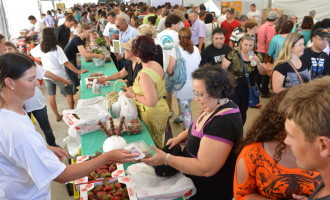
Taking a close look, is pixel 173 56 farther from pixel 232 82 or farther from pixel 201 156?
pixel 201 156

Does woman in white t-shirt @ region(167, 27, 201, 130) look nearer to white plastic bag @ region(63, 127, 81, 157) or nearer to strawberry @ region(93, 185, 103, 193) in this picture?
white plastic bag @ region(63, 127, 81, 157)

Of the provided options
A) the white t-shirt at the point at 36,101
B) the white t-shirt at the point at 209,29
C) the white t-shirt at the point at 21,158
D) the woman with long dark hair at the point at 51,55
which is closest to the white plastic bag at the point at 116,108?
the white t-shirt at the point at 36,101

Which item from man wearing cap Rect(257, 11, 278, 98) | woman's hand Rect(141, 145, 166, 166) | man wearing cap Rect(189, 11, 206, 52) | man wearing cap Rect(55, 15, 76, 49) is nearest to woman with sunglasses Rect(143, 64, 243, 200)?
woman's hand Rect(141, 145, 166, 166)

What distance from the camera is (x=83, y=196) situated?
156 centimetres

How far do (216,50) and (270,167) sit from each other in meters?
2.69

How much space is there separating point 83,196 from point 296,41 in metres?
2.48

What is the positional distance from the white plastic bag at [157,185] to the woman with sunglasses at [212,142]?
101mm

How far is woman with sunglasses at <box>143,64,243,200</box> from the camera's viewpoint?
1499mm

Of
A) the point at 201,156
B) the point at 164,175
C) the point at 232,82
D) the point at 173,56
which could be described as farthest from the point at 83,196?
the point at 173,56

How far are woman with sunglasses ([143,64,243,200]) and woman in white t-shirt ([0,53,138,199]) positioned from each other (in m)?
0.56

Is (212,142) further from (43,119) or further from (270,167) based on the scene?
(43,119)

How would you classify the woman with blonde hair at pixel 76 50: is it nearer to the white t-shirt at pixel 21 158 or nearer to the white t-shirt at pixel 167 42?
the white t-shirt at pixel 167 42

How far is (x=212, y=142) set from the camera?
1.49 metres

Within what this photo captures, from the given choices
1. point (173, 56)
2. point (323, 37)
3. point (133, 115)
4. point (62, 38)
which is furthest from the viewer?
point (62, 38)
